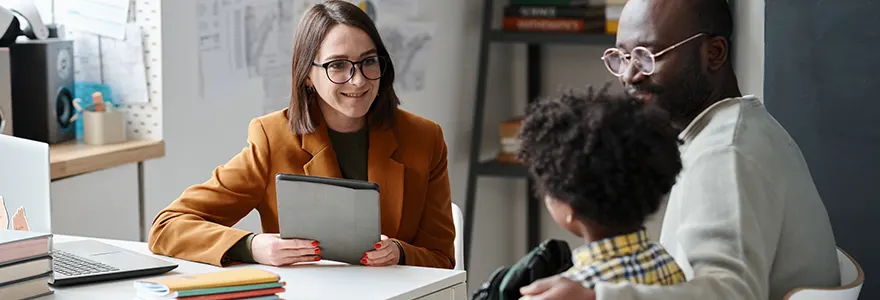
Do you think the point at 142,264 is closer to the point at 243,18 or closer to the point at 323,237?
the point at 323,237

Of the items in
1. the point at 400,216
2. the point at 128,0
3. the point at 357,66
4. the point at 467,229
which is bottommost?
the point at 467,229

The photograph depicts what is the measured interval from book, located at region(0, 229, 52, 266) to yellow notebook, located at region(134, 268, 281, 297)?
0.16m

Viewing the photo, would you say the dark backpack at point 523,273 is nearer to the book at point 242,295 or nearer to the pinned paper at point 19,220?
the book at point 242,295

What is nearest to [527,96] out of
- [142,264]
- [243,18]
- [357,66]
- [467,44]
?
[467,44]

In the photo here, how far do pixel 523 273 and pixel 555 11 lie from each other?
275 centimetres

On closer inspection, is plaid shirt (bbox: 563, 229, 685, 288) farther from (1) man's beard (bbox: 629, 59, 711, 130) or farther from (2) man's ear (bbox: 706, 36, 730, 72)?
(2) man's ear (bbox: 706, 36, 730, 72)

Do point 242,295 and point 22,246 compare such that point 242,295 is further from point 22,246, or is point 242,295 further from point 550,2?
point 550,2

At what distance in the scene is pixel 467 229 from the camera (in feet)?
13.7

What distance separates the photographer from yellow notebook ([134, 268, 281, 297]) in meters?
1.67

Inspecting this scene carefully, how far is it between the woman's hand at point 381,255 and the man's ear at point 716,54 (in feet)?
2.08

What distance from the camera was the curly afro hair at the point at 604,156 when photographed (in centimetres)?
130

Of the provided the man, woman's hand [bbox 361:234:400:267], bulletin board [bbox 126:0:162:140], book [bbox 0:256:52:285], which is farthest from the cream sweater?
bulletin board [bbox 126:0:162:140]

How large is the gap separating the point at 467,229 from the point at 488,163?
259 millimetres

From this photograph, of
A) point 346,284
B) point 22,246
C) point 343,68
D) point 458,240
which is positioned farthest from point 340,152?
point 22,246
